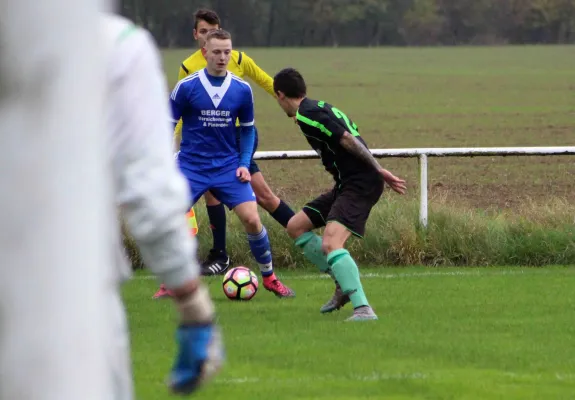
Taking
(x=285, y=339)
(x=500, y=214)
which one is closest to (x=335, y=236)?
(x=285, y=339)

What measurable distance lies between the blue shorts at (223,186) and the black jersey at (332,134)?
1.11m

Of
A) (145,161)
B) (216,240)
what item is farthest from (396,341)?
(145,161)

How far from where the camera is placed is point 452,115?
116ft

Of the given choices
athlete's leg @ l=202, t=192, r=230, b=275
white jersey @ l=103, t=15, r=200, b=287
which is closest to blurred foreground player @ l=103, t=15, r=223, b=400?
white jersey @ l=103, t=15, r=200, b=287

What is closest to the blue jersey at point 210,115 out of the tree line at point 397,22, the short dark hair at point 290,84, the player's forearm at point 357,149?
the short dark hair at point 290,84

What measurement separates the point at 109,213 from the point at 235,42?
4396 inches

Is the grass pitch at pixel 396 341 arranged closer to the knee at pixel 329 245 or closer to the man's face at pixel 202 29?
the knee at pixel 329 245

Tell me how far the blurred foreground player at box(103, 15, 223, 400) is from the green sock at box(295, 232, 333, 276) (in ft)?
21.4

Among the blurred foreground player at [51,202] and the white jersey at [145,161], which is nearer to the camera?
the blurred foreground player at [51,202]

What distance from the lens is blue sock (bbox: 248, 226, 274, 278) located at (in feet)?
31.0

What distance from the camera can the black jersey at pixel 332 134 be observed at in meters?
8.10

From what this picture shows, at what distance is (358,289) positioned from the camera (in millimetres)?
8047

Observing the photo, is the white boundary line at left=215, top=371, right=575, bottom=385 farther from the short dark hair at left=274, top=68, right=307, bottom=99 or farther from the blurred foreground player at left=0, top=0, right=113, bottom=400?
the blurred foreground player at left=0, top=0, right=113, bottom=400

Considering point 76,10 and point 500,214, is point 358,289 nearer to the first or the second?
point 500,214
